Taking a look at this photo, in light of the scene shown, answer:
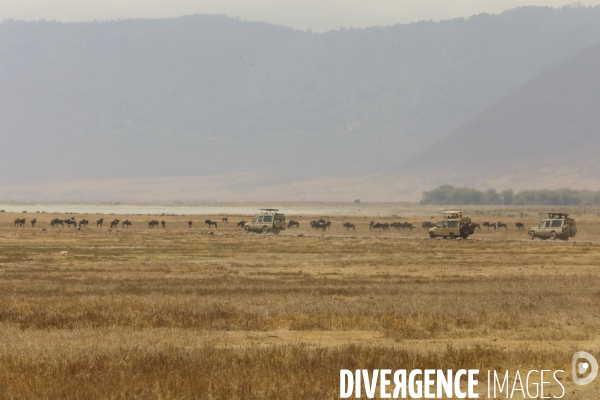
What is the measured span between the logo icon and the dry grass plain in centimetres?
16

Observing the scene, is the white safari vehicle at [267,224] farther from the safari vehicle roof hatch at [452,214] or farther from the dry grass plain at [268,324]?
the dry grass plain at [268,324]

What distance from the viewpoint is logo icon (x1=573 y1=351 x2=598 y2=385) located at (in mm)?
14656

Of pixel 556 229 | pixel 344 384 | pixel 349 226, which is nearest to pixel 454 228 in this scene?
pixel 556 229

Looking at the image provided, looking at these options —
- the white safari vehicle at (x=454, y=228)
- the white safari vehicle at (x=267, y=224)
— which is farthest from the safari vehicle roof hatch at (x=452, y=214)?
the white safari vehicle at (x=267, y=224)

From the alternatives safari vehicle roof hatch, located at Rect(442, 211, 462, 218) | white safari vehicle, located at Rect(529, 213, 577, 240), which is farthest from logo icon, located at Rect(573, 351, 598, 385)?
safari vehicle roof hatch, located at Rect(442, 211, 462, 218)

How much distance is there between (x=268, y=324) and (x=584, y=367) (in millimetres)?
7122

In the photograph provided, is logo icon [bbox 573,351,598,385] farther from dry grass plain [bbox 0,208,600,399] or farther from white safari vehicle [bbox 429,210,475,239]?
white safari vehicle [bbox 429,210,475,239]

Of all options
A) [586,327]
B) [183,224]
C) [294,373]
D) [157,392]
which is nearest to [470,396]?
[294,373]

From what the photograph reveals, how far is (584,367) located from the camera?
50.5 ft

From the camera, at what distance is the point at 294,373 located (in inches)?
572

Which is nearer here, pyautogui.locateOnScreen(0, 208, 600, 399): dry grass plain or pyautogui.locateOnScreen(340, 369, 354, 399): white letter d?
pyautogui.locateOnScreen(340, 369, 354, 399): white letter d

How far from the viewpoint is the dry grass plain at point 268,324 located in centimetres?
1430

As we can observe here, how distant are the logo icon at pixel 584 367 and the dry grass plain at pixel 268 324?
16cm

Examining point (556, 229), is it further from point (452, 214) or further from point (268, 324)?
point (268, 324)
